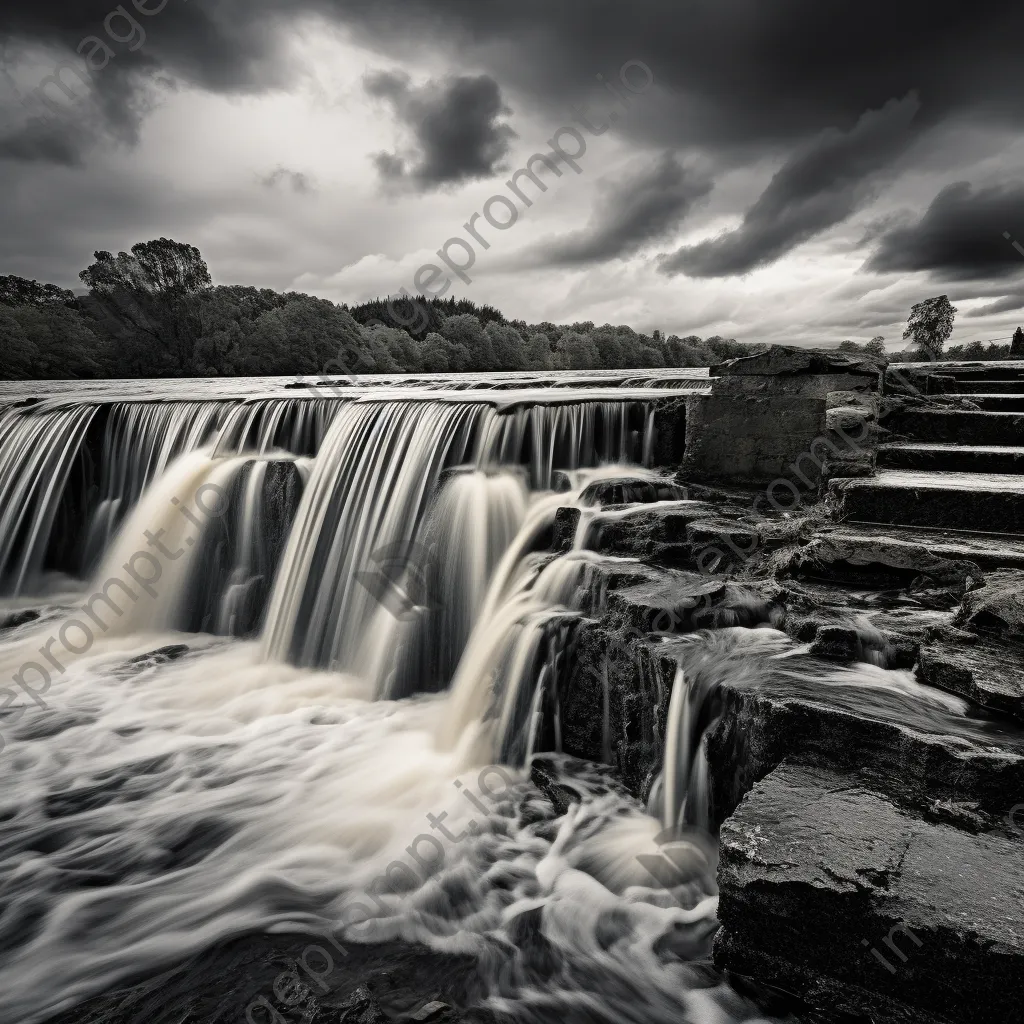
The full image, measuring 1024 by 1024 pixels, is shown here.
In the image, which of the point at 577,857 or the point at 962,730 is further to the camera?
the point at 577,857

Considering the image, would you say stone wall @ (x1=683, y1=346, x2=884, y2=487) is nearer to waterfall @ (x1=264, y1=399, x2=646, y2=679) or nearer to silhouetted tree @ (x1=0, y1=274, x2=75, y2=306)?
waterfall @ (x1=264, y1=399, x2=646, y2=679)

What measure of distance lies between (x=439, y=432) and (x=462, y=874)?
557cm

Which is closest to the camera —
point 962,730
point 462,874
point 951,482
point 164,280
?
point 962,730

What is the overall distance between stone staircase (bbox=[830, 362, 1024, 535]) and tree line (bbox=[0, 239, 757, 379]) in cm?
3577

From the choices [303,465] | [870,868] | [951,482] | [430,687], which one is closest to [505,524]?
[430,687]

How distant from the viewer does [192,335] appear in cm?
5494

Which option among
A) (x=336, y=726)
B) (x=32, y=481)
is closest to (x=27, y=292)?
(x=32, y=481)

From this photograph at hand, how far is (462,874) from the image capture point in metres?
3.79

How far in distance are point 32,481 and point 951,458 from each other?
1242 cm

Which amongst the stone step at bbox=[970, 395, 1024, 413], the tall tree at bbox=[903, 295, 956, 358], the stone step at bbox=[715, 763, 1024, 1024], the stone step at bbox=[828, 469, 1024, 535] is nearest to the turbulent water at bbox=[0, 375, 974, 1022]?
the stone step at bbox=[715, 763, 1024, 1024]

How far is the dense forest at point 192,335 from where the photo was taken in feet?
155

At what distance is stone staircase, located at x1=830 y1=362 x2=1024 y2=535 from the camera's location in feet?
16.0

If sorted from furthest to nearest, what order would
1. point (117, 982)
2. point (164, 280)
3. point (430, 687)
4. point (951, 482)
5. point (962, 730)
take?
point (164, 280)
point (430, 687)
point (951, 482)
point (117, 982)
point (962, 730)

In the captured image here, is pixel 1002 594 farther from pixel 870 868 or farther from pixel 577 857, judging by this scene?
pixel 577 857
